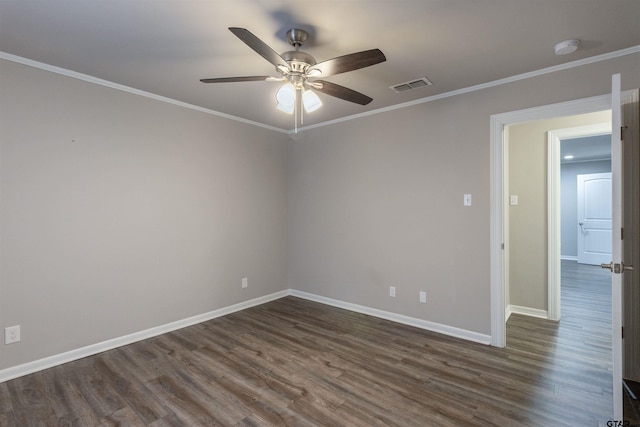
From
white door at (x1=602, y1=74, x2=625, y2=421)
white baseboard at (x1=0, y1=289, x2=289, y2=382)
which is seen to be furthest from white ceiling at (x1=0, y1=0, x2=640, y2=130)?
white baseboard at (x1=0, y1=289, x2=289, y2=382)

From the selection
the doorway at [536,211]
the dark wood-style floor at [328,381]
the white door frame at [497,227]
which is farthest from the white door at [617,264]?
the doorway at [536,211]

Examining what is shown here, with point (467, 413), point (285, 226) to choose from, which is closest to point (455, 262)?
point (467, 413)

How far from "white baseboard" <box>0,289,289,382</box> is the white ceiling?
2418mm

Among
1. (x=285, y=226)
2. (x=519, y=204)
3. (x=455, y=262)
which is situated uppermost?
(x=519, y=204)

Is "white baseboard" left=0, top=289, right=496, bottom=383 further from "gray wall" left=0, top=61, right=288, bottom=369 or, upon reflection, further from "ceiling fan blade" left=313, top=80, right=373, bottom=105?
"ceiling fan blade" left=313, top=80, right=373, bottom=105

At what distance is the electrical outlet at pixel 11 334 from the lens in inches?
94.8

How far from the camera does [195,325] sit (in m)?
3.53

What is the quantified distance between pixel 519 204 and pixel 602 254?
5141 millimetres

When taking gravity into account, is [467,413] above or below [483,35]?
below

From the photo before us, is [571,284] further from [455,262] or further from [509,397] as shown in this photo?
[509,397]

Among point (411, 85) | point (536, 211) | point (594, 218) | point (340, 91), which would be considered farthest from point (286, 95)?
point (594, 218)

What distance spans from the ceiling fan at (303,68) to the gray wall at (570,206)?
7.99m

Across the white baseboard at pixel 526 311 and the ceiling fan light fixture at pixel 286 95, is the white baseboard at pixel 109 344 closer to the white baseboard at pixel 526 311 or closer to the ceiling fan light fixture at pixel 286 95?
the ceiling fan light fixture at pixel 286 95

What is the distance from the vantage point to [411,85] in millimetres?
2965
